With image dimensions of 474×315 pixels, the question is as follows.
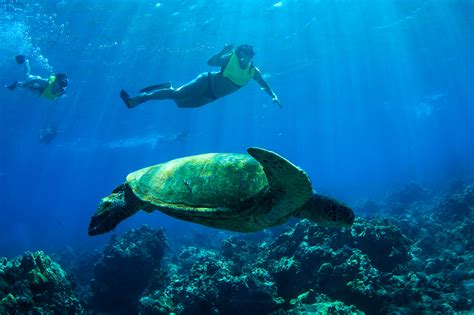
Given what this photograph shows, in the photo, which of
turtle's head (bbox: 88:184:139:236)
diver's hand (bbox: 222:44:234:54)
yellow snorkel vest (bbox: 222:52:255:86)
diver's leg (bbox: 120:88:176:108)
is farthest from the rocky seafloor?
diver's hand (bbox: 222:44:234:54)

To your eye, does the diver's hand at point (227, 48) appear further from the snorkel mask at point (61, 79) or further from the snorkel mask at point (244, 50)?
the snorkel mask at point (61, 79)

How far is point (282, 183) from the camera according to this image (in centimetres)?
368

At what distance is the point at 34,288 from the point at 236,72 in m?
6.93

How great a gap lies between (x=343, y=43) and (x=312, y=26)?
5.00m

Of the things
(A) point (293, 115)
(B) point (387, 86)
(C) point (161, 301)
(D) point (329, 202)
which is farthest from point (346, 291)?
(A) point (293, 115)

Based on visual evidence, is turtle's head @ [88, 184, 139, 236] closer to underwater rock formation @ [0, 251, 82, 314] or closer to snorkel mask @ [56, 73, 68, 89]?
underwater rock formation @ [0, 251, 82, 314]

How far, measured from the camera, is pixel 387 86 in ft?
137

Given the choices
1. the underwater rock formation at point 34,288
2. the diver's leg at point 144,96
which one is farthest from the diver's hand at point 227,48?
the underwater rock formation at point 34,288

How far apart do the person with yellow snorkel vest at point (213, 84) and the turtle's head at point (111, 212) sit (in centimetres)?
457

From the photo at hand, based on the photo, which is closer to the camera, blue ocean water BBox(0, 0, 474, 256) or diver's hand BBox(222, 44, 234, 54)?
diver's hand BBox(222, 44, 234, 54)

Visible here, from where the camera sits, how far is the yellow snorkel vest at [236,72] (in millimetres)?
9109

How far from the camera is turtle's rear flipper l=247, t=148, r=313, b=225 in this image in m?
3.28

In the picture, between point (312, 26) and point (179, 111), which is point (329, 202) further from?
point (179, 111)

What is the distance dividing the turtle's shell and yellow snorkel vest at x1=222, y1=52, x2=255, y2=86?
4765 millimetres
